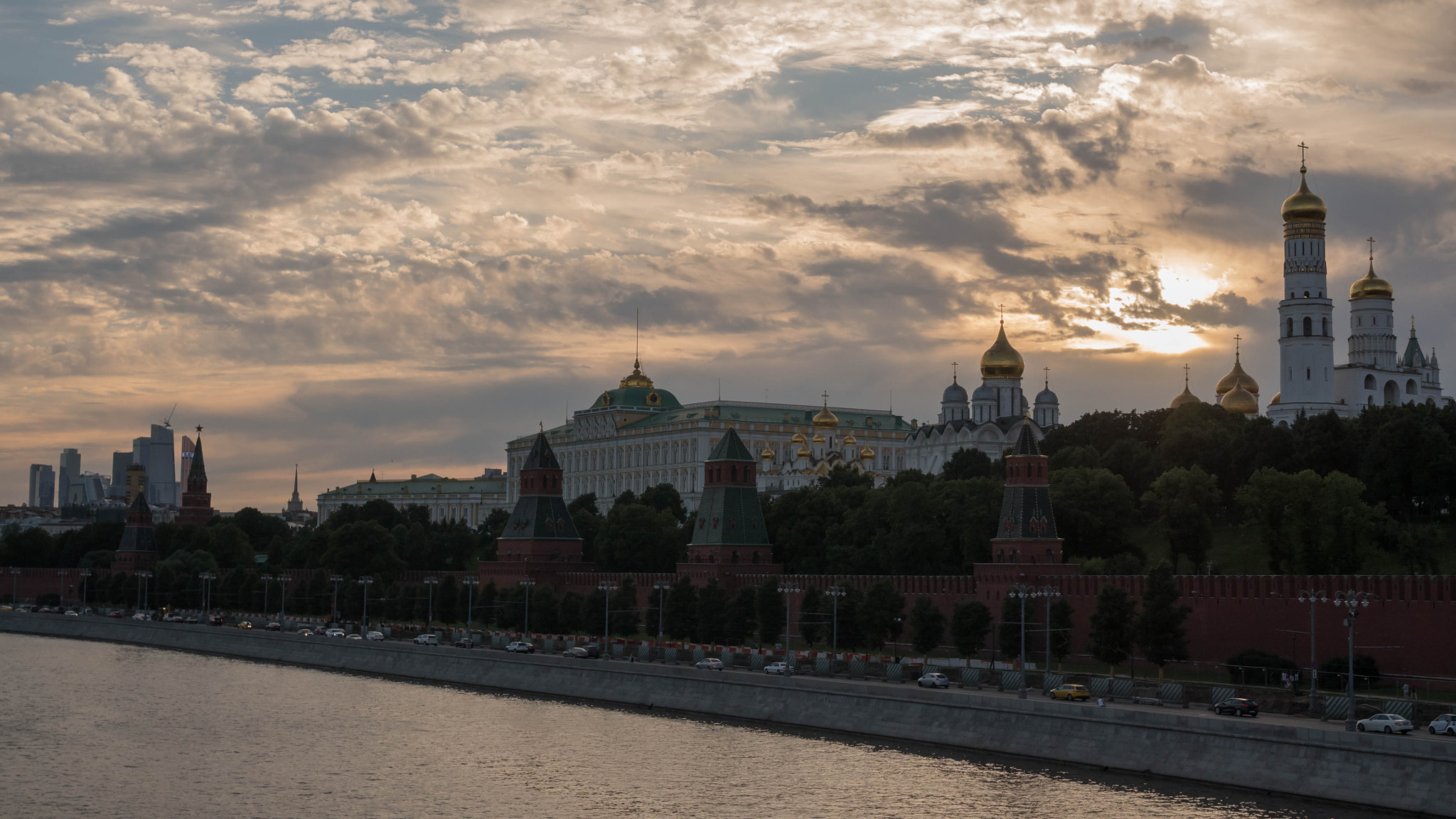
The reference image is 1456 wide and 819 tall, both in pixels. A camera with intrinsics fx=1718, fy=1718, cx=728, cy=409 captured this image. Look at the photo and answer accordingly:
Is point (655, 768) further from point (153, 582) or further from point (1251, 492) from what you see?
point (153, 582)

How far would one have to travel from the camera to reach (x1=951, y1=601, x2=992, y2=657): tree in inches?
2616

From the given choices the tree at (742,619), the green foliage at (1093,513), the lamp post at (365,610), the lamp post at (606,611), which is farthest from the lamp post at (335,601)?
the green foliage at (1093,513)

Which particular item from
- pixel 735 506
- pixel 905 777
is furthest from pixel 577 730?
pixel 735 506

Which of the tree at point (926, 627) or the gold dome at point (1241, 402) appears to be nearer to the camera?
the tree at point (926, 627)

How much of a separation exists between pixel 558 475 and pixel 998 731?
55.0 meters

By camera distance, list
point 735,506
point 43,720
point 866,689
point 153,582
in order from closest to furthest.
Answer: point 866,689
point 43,720
point 735,506
point 153,582

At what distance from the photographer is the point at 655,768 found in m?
48.4

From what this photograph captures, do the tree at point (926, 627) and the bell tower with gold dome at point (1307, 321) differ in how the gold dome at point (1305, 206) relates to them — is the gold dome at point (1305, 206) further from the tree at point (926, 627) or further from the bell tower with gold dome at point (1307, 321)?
the tree at point (926, 627)

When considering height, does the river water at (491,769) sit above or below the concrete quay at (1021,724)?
below

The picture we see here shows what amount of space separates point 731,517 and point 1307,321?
140 ft

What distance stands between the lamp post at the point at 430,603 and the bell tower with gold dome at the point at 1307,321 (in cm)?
5248

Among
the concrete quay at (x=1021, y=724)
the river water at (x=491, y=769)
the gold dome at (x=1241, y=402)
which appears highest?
the gold dome at (x=1241, y=402)

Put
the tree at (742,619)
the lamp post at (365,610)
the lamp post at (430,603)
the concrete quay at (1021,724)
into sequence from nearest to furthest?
the concrete quay at (1021,724) → the tree at (742,619) → the lamp post at (365,610) → the lamp post at (430,603)

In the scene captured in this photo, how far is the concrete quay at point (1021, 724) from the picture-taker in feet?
129
